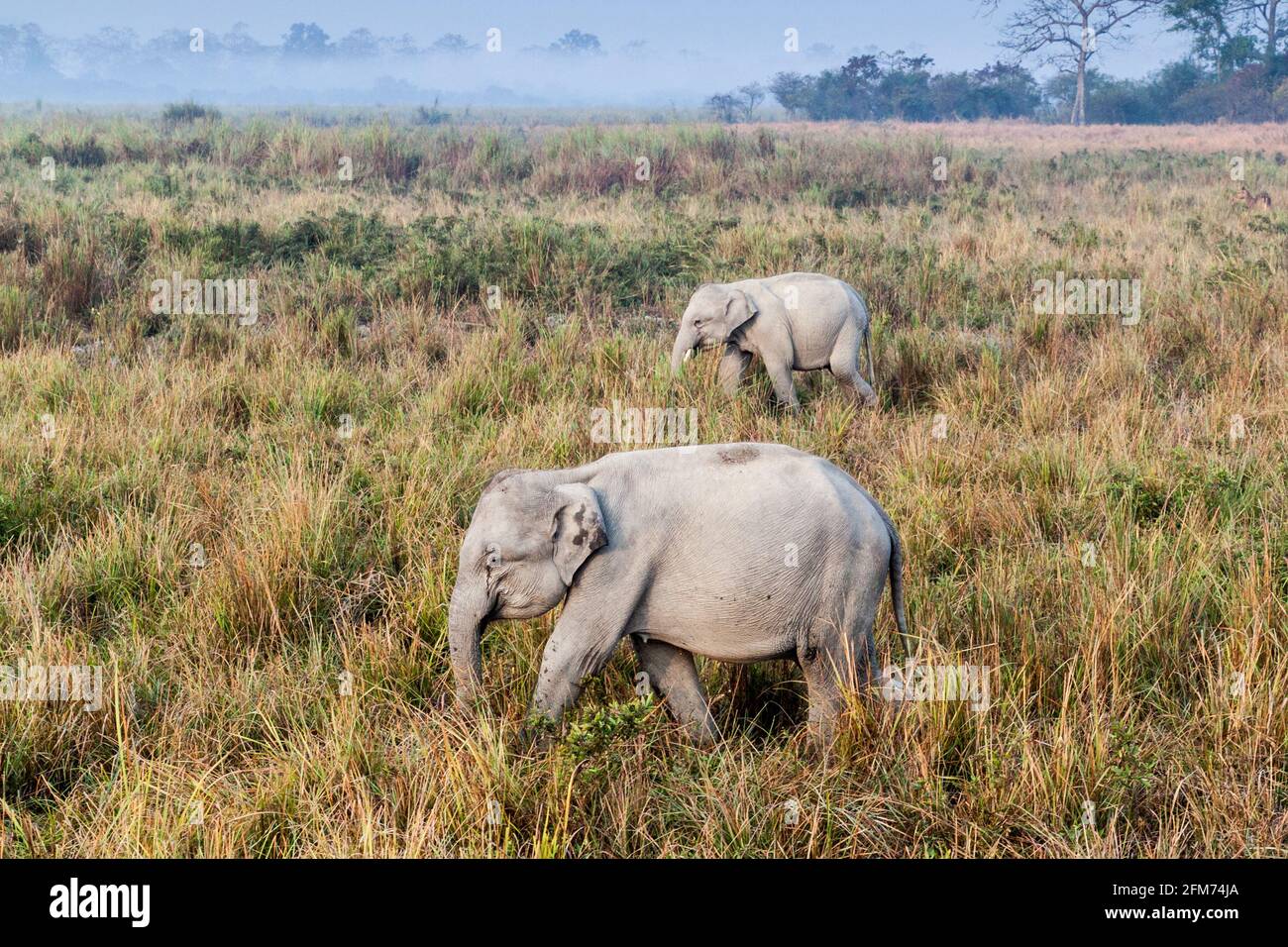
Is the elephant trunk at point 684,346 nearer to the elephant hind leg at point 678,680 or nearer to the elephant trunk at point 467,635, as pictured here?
the elephant hind leg at point 678,680

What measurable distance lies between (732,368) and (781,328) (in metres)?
0.38

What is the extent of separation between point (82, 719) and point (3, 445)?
8.64 ft

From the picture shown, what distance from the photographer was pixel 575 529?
2.96m

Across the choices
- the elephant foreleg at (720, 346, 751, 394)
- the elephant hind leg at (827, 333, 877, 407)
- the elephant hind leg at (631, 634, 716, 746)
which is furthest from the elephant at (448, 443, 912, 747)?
the elephant hind leg at (827, 333, 877, 407)

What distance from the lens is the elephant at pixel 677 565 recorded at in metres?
3.03

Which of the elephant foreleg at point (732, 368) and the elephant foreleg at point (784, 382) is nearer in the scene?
the elephant foreleg at point (784, 382)

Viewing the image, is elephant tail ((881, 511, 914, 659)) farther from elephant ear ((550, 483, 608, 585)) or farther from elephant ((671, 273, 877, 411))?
elephant ((671, 273, 877, 411))

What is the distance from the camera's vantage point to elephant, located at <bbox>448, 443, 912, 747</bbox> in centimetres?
303

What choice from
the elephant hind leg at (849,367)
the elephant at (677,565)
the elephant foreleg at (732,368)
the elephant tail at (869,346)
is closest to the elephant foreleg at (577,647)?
the elephant at (677,565)

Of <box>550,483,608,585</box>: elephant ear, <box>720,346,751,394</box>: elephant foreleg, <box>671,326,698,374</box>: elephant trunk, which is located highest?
<box>671,326,698,374</box>: elephant trunk

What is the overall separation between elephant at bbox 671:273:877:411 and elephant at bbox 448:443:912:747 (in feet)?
11.0

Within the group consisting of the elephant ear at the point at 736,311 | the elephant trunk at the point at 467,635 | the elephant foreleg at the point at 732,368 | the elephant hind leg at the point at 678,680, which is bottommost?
the elephant hind leg at the point at 678,680

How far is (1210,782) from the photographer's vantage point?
287 cm

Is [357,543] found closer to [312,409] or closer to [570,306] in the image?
[312,409]
